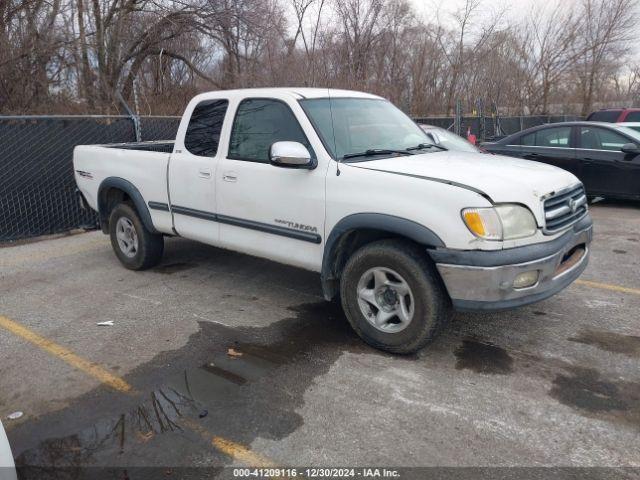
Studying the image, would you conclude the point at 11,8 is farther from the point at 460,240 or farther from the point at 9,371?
the point at 460,240

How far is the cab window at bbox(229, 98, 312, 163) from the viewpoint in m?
4.46

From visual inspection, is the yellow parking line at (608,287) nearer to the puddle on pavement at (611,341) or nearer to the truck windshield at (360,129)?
the puddle on pavement at (611,341)

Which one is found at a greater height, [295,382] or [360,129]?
[360,129]

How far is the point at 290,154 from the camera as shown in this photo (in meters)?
4.05

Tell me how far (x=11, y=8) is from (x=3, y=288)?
8107mm

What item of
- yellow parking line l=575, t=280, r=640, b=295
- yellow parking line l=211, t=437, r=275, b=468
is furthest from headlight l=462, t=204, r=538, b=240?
yellow parking line l=575, t=280, r=640, b=295

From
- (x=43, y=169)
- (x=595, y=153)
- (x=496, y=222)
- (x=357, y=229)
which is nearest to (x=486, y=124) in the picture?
(x=595, y=153)

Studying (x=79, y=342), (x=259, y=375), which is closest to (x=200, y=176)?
(x=79, y=342)

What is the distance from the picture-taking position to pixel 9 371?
3.82m

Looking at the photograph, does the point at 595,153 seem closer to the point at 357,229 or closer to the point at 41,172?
the point at 357,229

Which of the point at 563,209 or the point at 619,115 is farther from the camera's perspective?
the point at 619,115

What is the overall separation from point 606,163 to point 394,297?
6.95m

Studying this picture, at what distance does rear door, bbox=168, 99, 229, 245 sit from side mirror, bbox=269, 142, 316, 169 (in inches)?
40.1

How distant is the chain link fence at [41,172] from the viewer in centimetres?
780
